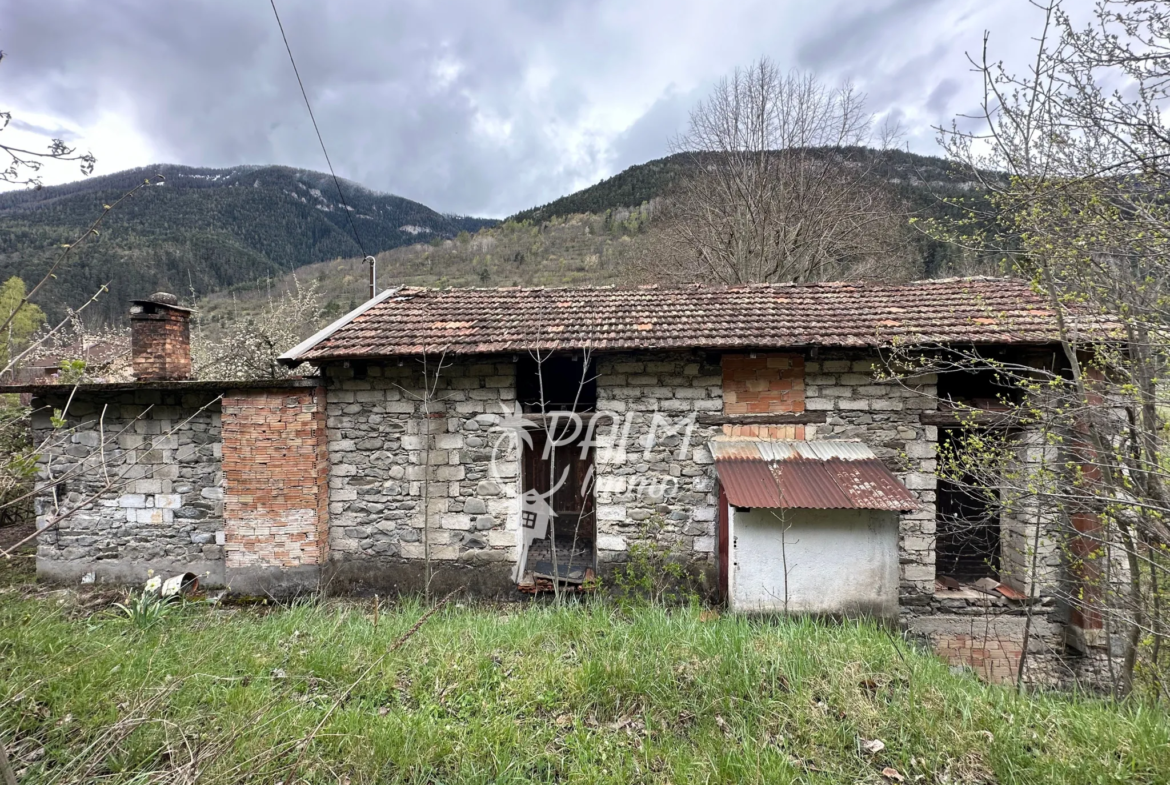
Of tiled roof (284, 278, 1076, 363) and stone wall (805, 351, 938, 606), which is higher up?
tiled roof (284, 278, 1076, 363)

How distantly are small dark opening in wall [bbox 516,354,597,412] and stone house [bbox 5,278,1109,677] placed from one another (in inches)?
3.8

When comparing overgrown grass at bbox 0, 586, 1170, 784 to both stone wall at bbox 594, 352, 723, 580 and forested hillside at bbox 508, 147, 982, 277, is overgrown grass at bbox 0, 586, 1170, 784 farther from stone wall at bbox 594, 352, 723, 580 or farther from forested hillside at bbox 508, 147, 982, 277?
forested hillside at bbox 508, 147, 982, 277

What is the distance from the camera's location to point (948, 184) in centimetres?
1598

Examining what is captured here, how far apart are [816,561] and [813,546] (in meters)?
0.16

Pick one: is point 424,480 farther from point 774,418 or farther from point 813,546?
point 813,546

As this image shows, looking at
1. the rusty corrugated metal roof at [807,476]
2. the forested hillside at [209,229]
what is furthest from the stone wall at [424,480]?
the forested hillside at [209,229]

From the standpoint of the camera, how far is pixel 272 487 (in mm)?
5805

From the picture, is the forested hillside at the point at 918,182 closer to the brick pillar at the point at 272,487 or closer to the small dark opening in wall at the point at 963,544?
the small dark opening in wall at the point at 963,544

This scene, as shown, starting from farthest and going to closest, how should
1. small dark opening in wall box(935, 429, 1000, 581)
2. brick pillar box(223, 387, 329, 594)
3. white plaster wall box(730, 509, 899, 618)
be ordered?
small dark opening in wall box(935, 429, 1000, 581)
brick pillar box(223, 387, 329, 594)
white plaster wall box(730, 509, 899, 618)

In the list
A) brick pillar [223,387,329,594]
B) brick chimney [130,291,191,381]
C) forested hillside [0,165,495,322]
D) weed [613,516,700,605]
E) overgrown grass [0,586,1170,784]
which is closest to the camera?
overgrown grass [0,586,1170,784]

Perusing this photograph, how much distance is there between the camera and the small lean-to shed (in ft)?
15.7

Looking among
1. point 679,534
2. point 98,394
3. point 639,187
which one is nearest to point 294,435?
point 98,394

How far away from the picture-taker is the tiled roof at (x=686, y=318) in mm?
5512

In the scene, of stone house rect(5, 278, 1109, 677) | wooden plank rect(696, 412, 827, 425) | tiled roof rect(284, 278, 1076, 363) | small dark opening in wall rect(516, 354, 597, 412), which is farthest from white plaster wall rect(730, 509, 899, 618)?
small dark opening in wall rect(516, 354, 597, 412)
